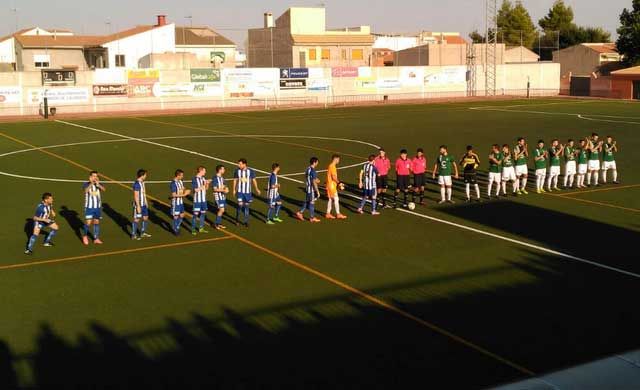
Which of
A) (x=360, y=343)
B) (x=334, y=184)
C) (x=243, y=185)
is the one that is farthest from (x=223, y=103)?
(x=360, y=343)

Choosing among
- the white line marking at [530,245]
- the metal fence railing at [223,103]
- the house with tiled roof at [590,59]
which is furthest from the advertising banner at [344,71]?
the white line marking at [530,245]

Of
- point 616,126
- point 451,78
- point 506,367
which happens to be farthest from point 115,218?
point 451,78

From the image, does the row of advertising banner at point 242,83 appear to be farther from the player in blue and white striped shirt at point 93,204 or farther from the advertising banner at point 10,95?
the player in blue and white striped shirt at point 93,204

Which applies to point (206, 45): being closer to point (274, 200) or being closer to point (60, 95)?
point (60, 95)

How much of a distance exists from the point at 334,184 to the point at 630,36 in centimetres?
8633

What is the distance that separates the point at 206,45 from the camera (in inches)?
3932

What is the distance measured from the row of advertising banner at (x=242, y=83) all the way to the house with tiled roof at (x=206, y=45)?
2309 centimetres

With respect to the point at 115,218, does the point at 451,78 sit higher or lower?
higher

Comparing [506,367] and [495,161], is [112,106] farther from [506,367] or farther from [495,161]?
[506,367]

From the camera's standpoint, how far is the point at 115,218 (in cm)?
2152

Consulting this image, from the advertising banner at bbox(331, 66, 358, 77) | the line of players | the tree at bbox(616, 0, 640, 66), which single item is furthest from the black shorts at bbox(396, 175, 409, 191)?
the tree at bbox(616, 0, 640, 66)

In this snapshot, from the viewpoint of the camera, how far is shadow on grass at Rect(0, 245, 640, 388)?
10672 millimetres

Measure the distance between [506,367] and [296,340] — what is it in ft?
11.0

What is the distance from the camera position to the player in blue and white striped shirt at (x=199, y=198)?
63.3 feet
